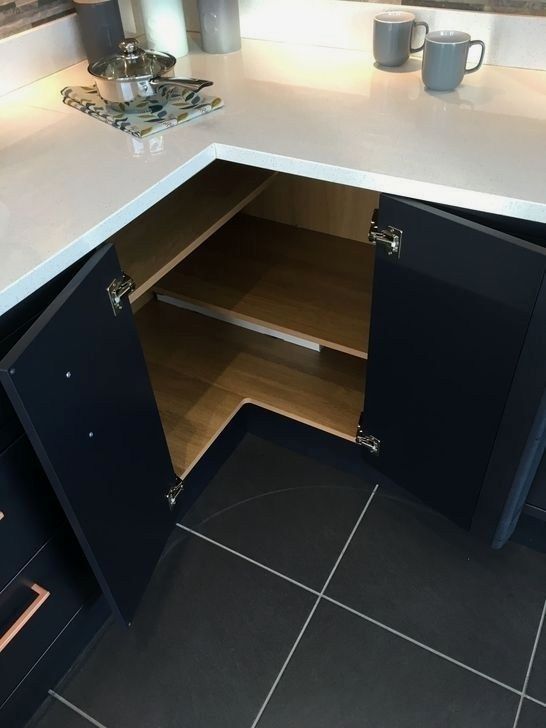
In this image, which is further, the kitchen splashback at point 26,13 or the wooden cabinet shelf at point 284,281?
the wooden cabinet shelf at point 284,281

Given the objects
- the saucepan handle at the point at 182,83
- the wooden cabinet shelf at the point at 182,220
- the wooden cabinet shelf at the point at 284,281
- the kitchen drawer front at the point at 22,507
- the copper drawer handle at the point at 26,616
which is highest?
the saucepan handle at the point at 182,83

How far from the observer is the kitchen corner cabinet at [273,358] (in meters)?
0.96

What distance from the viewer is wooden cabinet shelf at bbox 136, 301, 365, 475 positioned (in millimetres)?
1534

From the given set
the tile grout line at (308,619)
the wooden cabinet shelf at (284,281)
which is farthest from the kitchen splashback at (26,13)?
the tile grout line at (308,619)

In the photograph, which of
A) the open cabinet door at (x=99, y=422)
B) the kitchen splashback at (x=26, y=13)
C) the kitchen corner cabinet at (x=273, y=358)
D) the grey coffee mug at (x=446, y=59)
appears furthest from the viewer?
the kitchen splashback at (x=26, y=13)

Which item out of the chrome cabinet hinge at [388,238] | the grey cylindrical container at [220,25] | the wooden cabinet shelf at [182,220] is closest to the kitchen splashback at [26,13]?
the grey cylindrical container at [220,25]

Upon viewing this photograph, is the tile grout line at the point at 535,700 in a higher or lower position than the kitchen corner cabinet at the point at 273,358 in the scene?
lower

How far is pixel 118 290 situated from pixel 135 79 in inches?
19.1

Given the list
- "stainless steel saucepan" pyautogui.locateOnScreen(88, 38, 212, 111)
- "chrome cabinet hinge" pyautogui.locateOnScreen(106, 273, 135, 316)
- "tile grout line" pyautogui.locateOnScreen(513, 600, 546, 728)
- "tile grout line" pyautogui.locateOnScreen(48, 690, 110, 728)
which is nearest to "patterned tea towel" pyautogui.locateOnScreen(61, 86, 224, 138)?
"stainless steel saucepan" pyautogui.locateOnScreen(88, 38, 212, 111)

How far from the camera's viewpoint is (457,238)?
39.4 inches

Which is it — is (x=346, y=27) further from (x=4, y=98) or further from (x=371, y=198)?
(x=4, y=98)

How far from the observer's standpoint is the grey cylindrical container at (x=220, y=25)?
1416mm

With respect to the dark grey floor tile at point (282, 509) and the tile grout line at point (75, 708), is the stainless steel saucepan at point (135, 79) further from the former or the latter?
the tile grout line at point (75, 708)

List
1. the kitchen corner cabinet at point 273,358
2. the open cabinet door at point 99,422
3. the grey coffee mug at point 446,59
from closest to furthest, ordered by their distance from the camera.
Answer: the open cabinet door at point 99,422 → the kitchen corner cabinet at point 273,358 → the grey coffee mug at point 446,59
